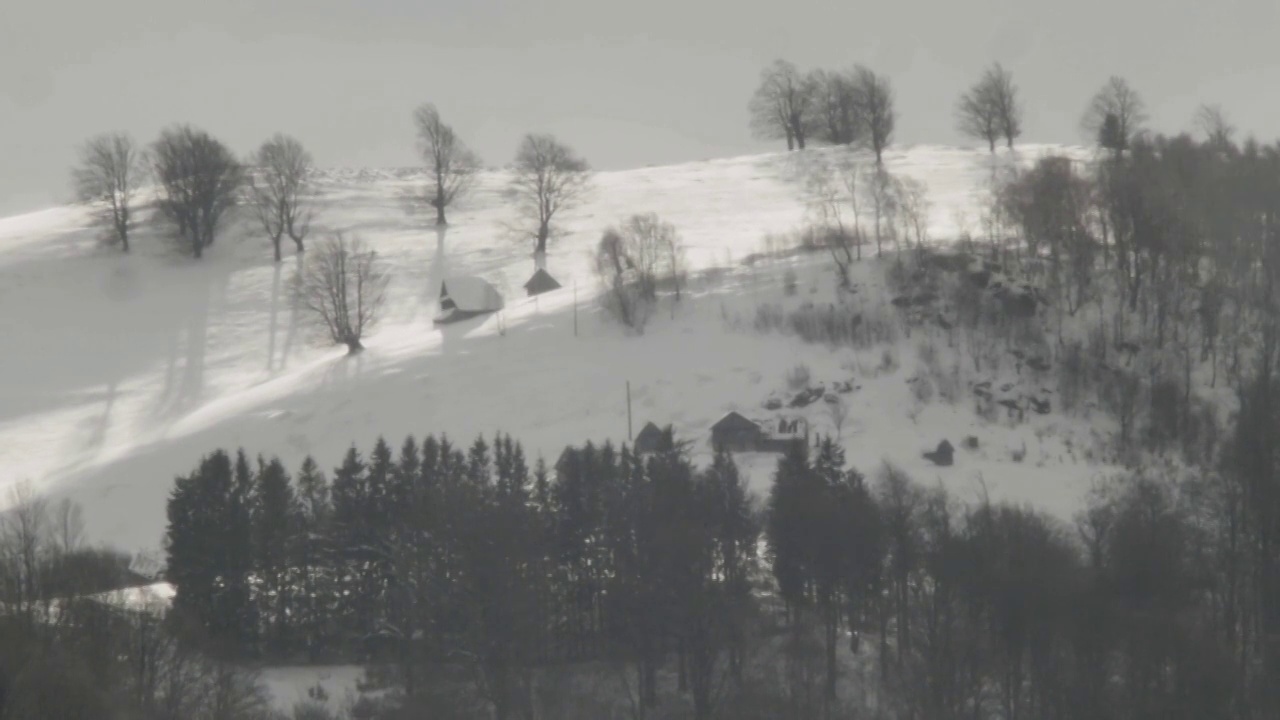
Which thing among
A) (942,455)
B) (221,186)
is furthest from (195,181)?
(942,455)

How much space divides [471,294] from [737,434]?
78.2ft

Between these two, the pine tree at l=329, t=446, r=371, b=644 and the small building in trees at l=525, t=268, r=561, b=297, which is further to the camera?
the small building in trees at l=525, t=268, r=561, b=297

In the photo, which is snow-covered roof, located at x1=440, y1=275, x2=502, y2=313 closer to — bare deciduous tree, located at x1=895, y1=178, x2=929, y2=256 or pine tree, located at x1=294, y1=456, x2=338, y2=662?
bare deciduous tree, located at x1=895, y1=178, x2=929, y2=256

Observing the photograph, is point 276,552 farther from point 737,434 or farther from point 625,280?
point 625,280

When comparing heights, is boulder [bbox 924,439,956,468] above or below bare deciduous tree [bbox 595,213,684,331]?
below

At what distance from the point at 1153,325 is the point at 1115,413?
6.83m

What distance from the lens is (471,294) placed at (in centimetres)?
6794

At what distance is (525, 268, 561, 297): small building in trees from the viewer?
230 feet

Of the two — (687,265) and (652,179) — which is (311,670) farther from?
(652,179)

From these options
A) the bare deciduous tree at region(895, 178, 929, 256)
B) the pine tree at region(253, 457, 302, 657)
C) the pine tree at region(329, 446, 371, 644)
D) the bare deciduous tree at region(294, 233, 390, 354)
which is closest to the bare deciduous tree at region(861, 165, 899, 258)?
the bare deciduous tree at region(895, 178, 929, 256)

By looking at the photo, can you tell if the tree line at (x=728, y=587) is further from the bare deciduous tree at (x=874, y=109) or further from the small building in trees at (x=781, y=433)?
the bare deciduous tree at (x=874, y=109)

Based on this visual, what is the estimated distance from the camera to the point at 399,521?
127ft

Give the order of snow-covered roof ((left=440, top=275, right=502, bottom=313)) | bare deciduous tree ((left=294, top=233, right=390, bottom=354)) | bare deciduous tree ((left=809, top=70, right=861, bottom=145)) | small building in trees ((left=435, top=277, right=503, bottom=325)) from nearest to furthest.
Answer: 1. bare deciduous tree ((left=294, top=233, right=390, bottom=354))
2. small building in trees ((left=435, top=277, right=503, bottom=325))
3. snow-covered roof ((left=440, top=275, right=502, bottom=313))
4. bare deciduous tree ((left=809, top=70, right=861, bottom=145))

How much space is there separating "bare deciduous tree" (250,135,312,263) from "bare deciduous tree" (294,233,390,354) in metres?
9.82
